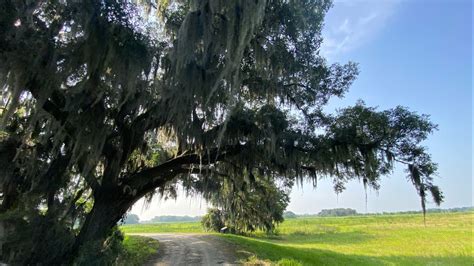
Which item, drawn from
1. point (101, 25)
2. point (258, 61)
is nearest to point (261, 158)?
point (258, 61)

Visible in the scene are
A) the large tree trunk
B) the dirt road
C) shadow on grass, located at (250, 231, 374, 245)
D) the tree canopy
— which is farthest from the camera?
shadow on grass, located at (250, 231, 374, 245)

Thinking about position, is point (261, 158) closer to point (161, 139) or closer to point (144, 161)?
point (161, 139)

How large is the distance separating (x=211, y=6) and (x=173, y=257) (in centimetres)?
865

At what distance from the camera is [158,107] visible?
917 centimetres

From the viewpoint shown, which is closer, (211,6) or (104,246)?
(211,6)

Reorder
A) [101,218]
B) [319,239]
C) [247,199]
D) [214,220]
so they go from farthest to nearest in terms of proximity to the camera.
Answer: [319,239], [214,220], [247,199], [101,218]

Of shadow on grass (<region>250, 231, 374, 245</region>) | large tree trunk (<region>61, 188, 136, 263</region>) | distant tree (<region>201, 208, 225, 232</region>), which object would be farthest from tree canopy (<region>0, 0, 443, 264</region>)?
shadow on grass (<region>250, 231, 374, 245</region>)

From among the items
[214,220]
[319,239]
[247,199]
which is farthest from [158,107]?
[319,239]

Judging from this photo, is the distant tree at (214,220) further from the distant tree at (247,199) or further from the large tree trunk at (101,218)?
the large tree trunk at (101,218)

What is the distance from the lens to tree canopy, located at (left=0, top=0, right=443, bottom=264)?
24.7 ft

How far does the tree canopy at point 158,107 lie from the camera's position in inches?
297

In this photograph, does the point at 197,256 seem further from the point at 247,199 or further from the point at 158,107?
the point at 247,199

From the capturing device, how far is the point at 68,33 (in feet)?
26.0

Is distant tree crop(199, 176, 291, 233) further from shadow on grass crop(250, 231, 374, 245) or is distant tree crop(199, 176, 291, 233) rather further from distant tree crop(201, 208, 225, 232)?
shadow on grass crop(250, 231, 374, 245)
